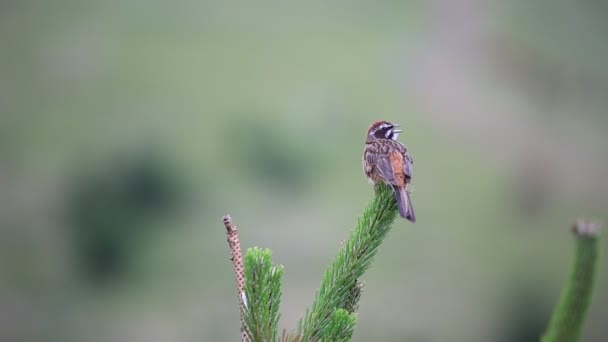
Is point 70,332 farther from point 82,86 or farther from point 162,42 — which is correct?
point 162,42

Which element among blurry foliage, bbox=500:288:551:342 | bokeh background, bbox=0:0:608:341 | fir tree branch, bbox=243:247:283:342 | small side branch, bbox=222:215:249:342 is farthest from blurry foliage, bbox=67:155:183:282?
fir tree branch, bbox=243:247:283:342

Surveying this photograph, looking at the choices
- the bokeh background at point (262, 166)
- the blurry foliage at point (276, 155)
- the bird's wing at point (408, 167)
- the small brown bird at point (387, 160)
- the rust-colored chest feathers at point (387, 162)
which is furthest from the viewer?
the blurry foliage at point (276, 155)

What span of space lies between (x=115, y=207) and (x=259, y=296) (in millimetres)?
32620

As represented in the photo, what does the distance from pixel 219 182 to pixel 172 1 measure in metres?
12.1

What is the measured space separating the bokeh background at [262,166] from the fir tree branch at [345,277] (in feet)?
84.7

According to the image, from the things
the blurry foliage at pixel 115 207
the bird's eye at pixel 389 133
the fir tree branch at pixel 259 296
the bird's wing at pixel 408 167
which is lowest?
the fir tree branch at pixel 259 296

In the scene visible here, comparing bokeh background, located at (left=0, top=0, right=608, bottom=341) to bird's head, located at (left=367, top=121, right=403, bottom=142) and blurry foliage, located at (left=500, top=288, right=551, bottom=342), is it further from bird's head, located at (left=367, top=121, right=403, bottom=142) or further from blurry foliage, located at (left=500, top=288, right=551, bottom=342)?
bird's head, located at (left=367, top=121, right=403, bottom=142)

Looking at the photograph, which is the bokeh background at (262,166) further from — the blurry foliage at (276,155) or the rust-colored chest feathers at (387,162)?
the rust-colored chest feathers at (387,162)

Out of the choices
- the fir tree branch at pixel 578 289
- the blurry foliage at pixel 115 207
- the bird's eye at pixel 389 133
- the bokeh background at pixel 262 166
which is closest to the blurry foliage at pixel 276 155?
the bokeh background at pixel 262 166

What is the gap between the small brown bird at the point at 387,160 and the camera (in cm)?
436

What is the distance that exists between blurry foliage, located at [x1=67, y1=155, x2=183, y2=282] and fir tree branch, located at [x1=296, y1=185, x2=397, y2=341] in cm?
3151

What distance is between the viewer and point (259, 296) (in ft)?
7.43

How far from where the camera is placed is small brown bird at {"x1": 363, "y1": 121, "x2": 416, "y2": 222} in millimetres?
4355

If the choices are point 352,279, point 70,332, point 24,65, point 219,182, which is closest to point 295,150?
point 219,182
